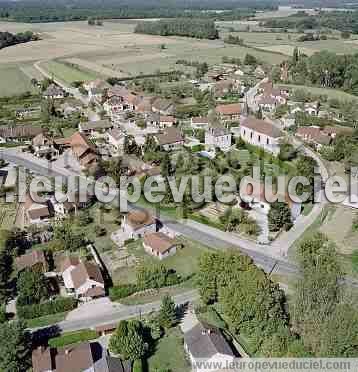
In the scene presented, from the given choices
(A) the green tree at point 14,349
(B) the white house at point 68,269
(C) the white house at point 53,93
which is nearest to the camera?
(A) the green tree at point 14,349

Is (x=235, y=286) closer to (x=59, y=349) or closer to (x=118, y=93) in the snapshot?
(x=59, y=349)

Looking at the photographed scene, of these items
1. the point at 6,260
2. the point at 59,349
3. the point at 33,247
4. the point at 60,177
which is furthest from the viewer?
the point at 60,177

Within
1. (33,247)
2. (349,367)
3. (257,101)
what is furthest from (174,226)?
(257,101)

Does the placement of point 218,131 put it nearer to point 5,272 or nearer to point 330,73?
point 5,272

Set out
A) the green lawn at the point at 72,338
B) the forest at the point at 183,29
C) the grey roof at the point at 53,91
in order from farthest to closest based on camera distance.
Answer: the forest at the point at 183,29
the grey roof at the point at 53,91
the green lawn at the point at 72,338

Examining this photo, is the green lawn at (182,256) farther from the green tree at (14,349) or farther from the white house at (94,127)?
the white house at (94,127)

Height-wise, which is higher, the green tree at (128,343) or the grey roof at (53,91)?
the grey roof at (53,91)

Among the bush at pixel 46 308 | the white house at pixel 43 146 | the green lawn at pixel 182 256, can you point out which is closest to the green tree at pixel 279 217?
the green lawn at pixel 182 256
